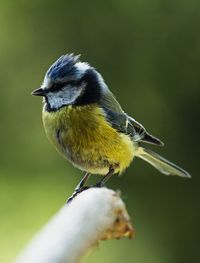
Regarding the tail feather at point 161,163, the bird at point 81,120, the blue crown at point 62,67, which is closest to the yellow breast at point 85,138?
the bird at point 81,120

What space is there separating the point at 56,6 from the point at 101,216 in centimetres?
395

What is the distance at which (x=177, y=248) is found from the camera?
14.6 feet

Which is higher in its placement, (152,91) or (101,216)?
(101,216)

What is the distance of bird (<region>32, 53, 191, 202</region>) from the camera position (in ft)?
7.72

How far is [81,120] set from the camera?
7.84 feet

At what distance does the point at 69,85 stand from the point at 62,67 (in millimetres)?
80


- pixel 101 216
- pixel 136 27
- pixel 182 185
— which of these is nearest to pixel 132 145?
pixel 101 216

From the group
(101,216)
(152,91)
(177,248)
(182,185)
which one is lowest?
(177,248)

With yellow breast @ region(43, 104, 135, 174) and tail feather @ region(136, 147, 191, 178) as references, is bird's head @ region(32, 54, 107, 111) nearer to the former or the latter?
yellow breast @ region(43, 104, 135, 174)

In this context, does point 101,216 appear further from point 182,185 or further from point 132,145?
point 182,185

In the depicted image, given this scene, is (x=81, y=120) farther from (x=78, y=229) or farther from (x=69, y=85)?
Answer: (x=78, y=229)

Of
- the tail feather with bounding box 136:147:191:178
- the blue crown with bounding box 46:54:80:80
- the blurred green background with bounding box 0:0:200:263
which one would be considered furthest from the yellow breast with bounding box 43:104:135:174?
the blurred green background with bounding box 0:0:200:263

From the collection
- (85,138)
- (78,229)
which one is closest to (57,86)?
(85,138)

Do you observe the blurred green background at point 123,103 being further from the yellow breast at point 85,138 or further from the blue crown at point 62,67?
the blue crown at point 62,67
